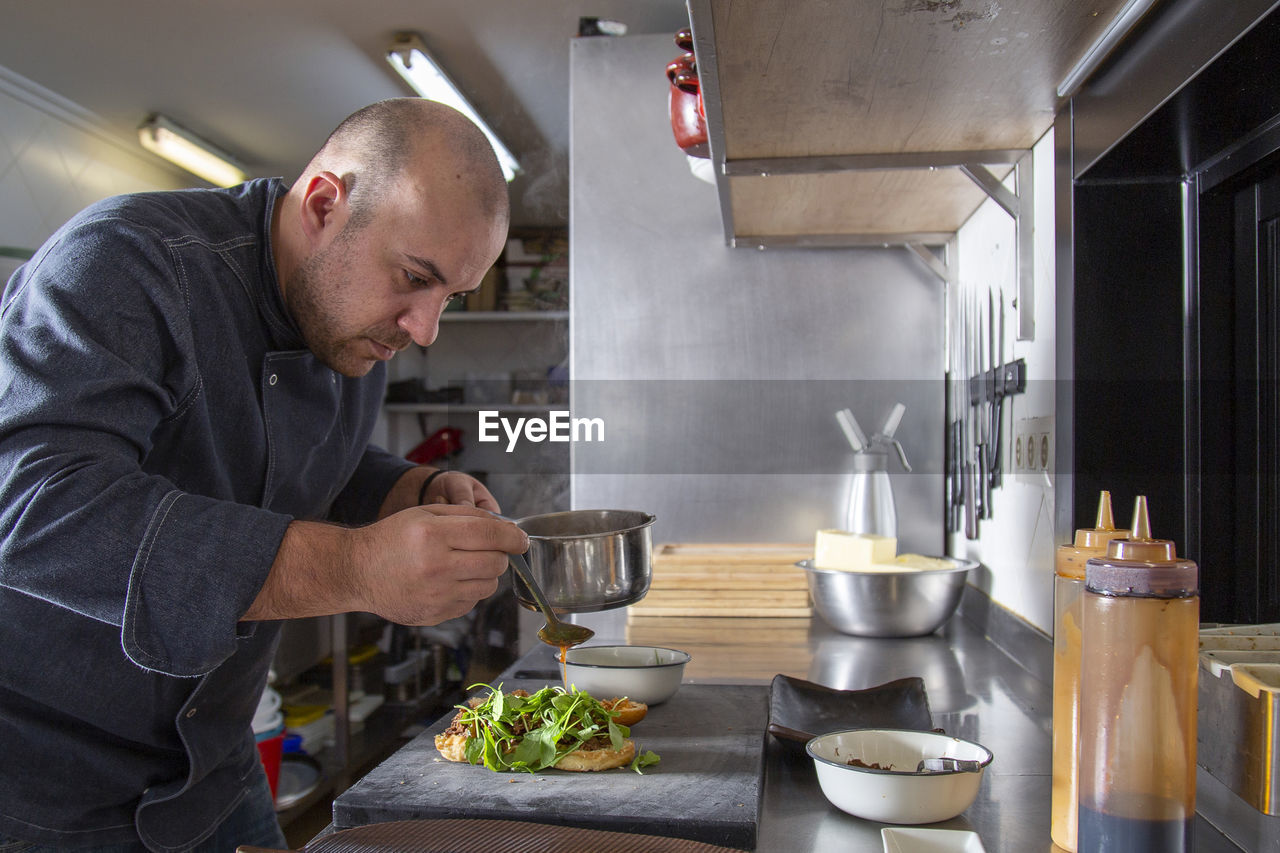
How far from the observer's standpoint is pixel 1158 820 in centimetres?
57

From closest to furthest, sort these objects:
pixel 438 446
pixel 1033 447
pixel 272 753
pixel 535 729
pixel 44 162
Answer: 1. pixel 535 729
2. pixel 1033 447
3. pixel 272 753
4. pixel 44 162
5. pixel 438 446

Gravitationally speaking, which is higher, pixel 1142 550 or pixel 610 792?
pixel 1142 550

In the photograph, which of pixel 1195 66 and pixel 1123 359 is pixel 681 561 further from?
pixel 1195 66

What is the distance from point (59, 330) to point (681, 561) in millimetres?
1118

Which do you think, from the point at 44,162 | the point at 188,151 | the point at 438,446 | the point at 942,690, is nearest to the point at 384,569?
Result: the point at 942,690

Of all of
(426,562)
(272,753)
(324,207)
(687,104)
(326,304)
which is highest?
(687,104)

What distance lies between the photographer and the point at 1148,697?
57 centimetres

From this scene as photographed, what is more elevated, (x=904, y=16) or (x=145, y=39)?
(x=145, y=39)

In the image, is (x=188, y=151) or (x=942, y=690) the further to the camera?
(x=188, y=151)

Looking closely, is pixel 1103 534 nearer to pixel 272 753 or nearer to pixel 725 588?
pixel 725 588

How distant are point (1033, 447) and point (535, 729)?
0.79 metres

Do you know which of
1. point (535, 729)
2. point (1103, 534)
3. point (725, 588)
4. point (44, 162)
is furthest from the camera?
point (44, 162)

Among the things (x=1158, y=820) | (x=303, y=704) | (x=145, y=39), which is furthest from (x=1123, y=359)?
(x=303, y=704)

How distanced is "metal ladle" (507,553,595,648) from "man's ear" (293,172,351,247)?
404 mm
